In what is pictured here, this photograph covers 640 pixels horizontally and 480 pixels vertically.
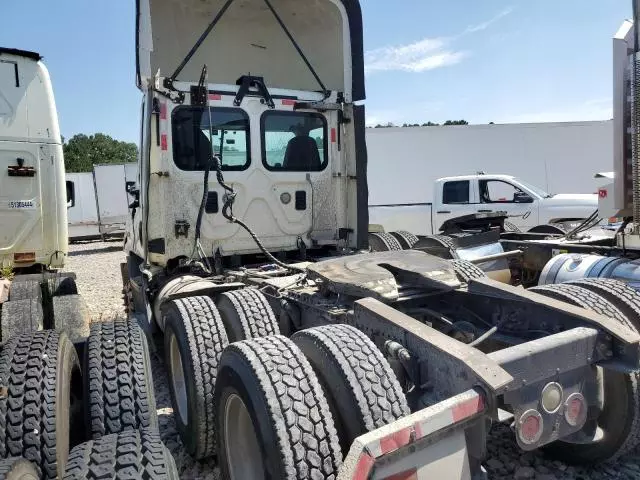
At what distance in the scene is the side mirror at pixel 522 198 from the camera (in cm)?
1189

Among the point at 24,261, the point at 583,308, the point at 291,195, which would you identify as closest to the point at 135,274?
the point at 24,261

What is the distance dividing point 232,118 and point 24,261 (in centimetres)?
335

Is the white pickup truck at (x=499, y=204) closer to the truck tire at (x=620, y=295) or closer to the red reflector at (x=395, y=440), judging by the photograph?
the truck tire at (x=620, y=295)

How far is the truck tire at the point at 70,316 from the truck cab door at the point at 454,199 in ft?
29.2

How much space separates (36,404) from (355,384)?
154cm

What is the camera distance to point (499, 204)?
12.3 meters

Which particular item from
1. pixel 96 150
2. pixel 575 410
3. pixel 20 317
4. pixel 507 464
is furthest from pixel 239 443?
pixel 96 150

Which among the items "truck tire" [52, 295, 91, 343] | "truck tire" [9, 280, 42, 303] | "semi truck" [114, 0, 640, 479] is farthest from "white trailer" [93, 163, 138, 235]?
"truck tire" [52, 295, 91, 343]

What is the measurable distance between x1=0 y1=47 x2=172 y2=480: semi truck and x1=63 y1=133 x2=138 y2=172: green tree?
5133 centimetres

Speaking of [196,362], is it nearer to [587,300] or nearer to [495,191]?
[587,300]

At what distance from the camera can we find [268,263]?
6109 millimetres

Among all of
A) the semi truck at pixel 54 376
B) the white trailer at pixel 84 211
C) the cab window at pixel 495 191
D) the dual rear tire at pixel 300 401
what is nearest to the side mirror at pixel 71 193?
the semi truck at pixel 54 376

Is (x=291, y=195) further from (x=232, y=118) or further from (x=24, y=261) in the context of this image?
(x=24, y=261)

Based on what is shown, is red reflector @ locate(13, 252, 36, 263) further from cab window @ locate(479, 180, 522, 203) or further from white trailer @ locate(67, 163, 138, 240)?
white trailer @ locate(67, 163, 138, 240)
